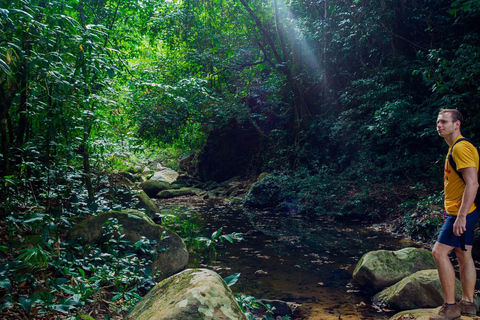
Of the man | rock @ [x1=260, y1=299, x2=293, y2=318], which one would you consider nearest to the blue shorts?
the man

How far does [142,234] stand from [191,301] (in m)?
3.02

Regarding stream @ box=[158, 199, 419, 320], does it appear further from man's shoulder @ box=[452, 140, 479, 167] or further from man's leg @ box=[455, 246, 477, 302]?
man's shoulder @ box=[452, 140, 479, 167]

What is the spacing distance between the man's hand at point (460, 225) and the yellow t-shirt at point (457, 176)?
11 centimetres

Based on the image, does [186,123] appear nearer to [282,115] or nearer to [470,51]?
[282,115]

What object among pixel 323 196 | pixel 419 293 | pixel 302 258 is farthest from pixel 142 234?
pixel 323 196

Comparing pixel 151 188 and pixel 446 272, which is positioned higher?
pixel 151 188

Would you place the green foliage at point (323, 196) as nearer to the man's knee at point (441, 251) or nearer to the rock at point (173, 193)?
the rock at point (173, 193)

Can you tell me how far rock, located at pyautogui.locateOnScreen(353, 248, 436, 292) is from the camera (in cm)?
465

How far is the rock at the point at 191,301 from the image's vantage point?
6.54 ft

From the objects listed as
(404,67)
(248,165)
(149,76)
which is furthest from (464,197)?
(248,165)

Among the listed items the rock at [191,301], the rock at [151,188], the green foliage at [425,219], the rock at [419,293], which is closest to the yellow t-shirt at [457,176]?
the rock at [419,293]

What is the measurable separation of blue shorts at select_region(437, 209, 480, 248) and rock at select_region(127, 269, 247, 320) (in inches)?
87.1

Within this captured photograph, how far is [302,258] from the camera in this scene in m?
6.42

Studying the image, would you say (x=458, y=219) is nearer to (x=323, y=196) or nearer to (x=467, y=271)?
(x=467, y=271)
